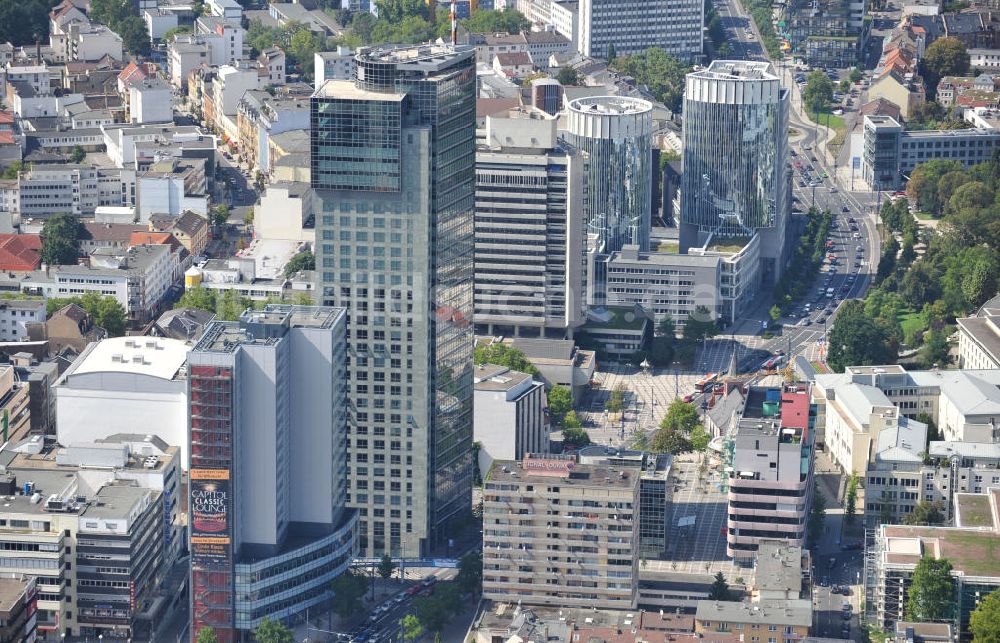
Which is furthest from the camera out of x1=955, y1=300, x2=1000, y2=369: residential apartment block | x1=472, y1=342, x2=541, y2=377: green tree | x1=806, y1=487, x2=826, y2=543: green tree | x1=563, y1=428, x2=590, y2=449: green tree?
x1=955, y1=300, x2=1000, y2=369: residential apartment block

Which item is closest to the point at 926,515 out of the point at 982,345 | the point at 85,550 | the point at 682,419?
the point at 682,419

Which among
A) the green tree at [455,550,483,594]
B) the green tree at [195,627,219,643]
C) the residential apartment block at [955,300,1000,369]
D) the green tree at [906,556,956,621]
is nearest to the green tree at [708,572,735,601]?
the green tree at [906,556,956,621]

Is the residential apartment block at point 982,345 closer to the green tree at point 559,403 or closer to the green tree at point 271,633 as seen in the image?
the green tree at point 559,403

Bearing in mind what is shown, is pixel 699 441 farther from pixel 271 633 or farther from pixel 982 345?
pixel 271 633

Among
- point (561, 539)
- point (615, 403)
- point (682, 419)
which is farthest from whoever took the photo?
point (615, 403)

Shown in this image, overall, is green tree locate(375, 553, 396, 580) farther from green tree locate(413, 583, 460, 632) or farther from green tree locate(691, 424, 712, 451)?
green tree locate(691, 424, 712, 451)

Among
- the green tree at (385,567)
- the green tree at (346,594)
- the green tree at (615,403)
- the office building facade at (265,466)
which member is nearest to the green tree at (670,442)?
the green tree at (615,403)

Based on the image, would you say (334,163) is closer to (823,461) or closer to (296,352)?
(296,352)
